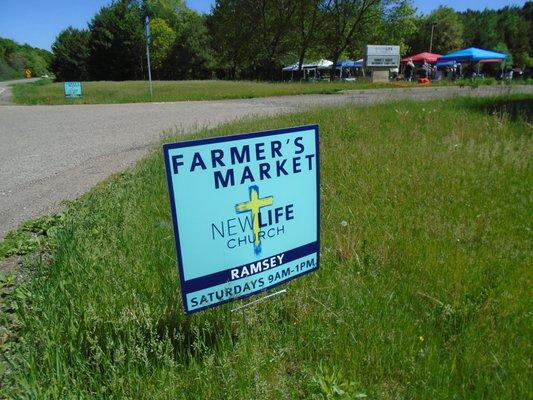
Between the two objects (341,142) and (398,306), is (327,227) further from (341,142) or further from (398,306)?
(341,142)

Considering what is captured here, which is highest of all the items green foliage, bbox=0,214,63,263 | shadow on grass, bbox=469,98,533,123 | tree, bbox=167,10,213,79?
tree, bbox=167,10,213,79

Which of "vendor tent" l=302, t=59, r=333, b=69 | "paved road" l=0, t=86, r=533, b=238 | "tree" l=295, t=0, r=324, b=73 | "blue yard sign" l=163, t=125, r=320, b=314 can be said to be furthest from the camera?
"vendor tent" l=302, t=59, r=333, b=69

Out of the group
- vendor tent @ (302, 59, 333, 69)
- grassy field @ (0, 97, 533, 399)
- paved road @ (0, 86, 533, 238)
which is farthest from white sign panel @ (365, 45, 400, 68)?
grassy field @ (0, 97, 533, 399)

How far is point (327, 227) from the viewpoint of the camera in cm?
369

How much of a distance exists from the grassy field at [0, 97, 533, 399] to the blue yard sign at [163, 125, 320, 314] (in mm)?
281

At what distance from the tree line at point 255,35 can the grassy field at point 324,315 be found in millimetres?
44730

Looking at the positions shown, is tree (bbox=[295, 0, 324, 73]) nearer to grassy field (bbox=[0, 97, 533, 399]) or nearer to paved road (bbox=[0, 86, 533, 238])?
paved road (bbox=[0, 86, 533, 238])

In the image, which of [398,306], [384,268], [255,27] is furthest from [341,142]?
[255,27]

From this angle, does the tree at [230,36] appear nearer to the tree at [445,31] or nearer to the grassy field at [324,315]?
the tree at [445,31]

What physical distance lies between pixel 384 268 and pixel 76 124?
484 inches

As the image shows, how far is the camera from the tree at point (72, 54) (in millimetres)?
64250

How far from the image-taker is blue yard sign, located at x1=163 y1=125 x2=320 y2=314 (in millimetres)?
1880

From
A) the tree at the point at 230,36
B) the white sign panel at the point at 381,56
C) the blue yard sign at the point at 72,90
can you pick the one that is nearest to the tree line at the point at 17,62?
the tree at the point at 230,36

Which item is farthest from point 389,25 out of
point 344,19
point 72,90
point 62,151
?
point 62,151
